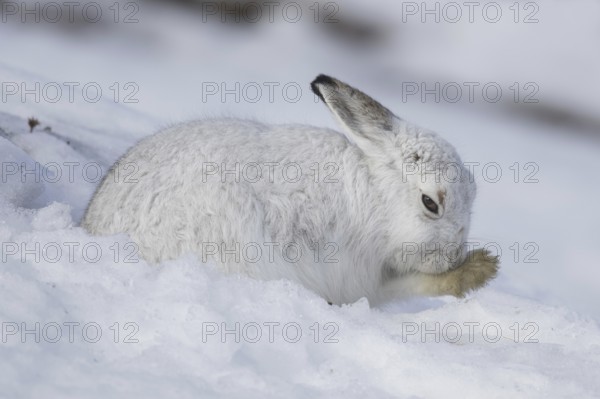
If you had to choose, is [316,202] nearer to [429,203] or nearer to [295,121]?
[429,203]

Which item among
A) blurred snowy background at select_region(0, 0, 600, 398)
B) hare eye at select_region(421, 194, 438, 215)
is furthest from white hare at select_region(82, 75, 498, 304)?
blurred snowy background at select_region(0, 0, 600, 398)

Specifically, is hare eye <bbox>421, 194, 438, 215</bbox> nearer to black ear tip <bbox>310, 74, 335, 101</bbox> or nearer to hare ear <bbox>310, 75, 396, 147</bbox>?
hare ear <bbox>310, 75, 396, 147</bbox>

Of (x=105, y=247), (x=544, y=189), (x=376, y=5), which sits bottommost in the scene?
(x=544, y=189)

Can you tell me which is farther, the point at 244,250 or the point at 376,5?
the point at 376,5

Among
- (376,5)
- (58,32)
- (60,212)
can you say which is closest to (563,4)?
(376,5)

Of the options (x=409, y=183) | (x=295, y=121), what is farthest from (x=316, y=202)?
(x=295, y=121)

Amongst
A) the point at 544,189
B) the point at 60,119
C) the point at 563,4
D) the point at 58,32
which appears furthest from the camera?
the point at 563,4

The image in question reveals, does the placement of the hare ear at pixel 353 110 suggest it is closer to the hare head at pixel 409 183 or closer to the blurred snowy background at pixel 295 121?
the hare head at pixel 409 183

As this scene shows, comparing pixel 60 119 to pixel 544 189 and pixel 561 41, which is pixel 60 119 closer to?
pixel 544 189
